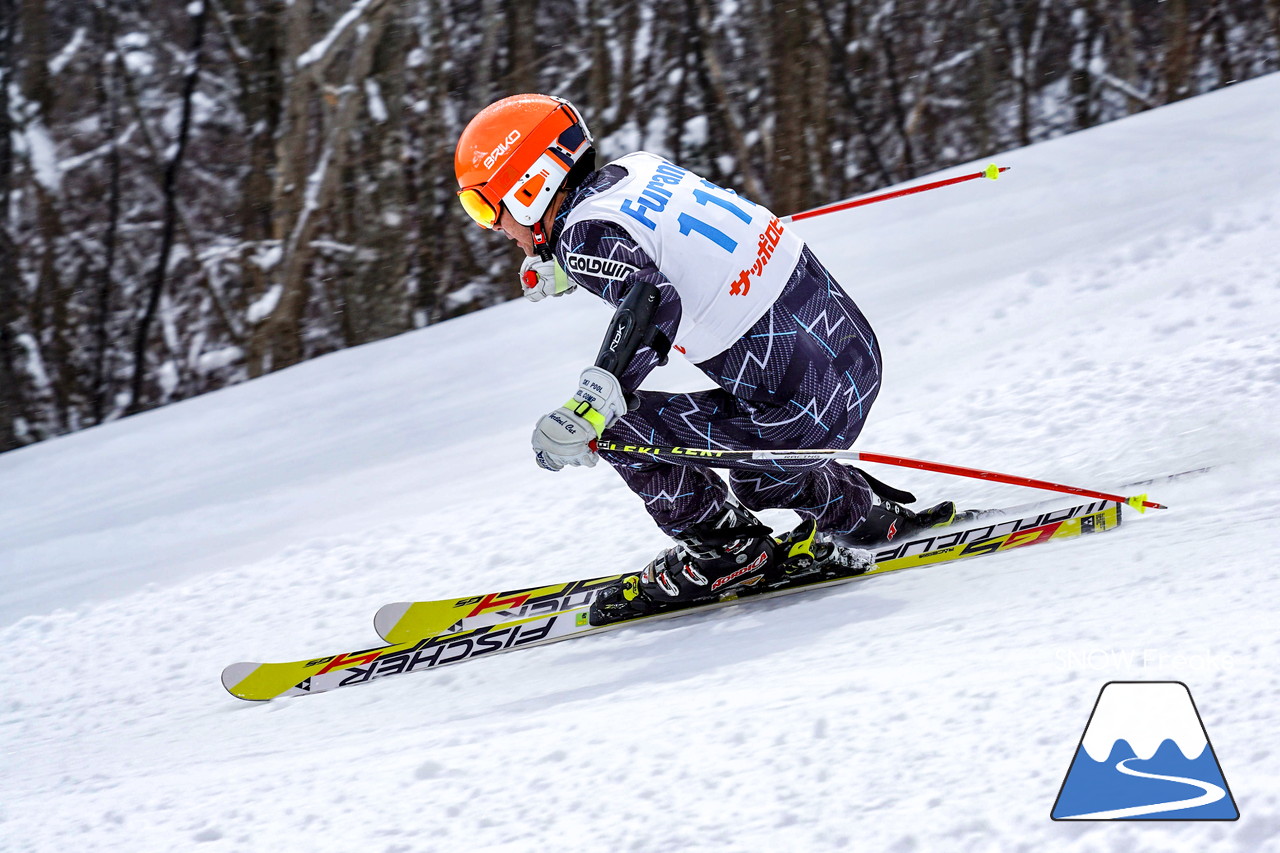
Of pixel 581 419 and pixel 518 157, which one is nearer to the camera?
pixel 581 419

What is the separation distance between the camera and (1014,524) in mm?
2785

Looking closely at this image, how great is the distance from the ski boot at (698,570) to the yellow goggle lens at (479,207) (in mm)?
933

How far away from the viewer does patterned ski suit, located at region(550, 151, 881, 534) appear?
2383 millimetres

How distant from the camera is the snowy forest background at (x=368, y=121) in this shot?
657cm

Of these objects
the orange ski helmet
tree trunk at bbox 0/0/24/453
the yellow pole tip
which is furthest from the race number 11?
tree trunk at bbox 0/0/24/453

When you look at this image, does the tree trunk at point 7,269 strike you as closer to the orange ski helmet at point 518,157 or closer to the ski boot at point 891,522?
the orange ski helmet at point 518,157

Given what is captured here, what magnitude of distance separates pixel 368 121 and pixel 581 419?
518 centimetres

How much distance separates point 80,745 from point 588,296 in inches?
161
